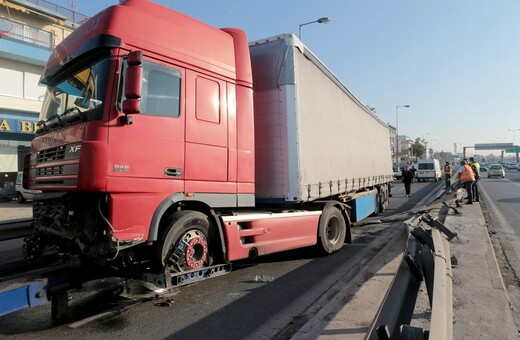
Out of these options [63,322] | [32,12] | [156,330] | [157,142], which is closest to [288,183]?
[157,142]

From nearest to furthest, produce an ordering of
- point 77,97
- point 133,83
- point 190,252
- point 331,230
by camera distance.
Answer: point 133,83 < point 77,97 < point 190,252 < point 331,230

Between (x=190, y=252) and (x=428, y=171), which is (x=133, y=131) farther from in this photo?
(x=428, y=171)

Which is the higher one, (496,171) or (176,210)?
(496,171)

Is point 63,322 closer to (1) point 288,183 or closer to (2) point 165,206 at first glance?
(2) point 165,206

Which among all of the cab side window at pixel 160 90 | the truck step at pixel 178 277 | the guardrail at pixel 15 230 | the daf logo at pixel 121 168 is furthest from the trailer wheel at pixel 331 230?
the guardrail at pixel 15 230

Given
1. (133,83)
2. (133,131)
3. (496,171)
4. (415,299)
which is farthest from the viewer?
(496,171)

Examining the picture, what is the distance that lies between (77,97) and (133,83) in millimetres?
998

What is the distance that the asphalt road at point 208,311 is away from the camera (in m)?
3.95

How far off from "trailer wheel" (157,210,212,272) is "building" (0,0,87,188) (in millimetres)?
18549

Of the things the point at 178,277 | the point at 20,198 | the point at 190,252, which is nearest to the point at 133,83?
the point at 190,252

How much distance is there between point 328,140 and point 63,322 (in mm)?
5791

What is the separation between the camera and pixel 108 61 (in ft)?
13.7

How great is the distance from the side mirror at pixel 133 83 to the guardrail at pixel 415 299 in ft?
10.1

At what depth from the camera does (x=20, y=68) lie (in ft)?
69.6
